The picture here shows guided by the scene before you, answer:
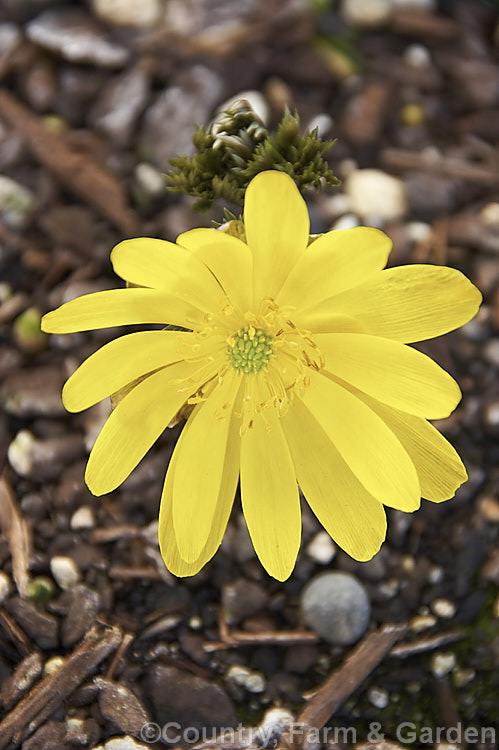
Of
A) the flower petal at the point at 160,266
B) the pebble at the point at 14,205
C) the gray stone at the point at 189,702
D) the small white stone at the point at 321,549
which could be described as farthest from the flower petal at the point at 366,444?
the pebble at the point at 14,205

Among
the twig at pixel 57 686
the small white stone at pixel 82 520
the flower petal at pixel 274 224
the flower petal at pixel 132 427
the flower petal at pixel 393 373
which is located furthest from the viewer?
the small white stone at pixel 82 520

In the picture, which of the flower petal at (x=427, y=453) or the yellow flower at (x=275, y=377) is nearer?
the yellow flower at (x=275, y=377)

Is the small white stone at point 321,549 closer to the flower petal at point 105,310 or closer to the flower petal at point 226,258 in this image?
the flower petal at point 226,258

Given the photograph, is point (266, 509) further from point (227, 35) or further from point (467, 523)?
point (227, 35)

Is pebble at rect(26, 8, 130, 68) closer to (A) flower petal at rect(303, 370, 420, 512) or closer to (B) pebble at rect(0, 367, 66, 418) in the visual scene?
(B) pebble at rect(0, 367, 66, 418)

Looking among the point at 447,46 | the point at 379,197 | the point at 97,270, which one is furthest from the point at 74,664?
the point at 447,46

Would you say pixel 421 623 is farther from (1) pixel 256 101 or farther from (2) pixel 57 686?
(1) pixel 256 101
